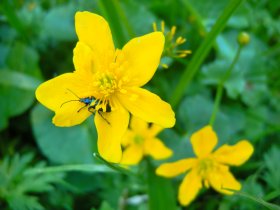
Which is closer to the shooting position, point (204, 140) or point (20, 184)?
point (204, 140)

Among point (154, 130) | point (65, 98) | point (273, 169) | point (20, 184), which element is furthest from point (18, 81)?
point (273, 169)

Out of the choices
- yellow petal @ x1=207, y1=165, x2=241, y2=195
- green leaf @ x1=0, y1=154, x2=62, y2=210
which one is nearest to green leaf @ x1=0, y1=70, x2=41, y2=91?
green leaf @ x1=0, y1=154, x2=62, y2=210

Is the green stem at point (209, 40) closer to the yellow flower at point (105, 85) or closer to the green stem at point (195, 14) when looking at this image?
the yellow flower at point (105, 85)

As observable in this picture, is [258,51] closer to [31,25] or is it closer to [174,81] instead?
[174,81]

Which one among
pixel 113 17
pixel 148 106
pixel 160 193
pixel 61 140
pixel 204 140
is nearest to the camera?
pixel 148 106

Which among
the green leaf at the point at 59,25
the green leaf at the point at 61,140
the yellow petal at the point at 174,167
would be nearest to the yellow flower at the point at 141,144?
the yellow petal at the point at 174,167

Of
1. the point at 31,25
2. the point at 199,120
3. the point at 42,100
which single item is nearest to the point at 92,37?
the point at 42,100

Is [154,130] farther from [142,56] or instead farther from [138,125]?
[142,56]
